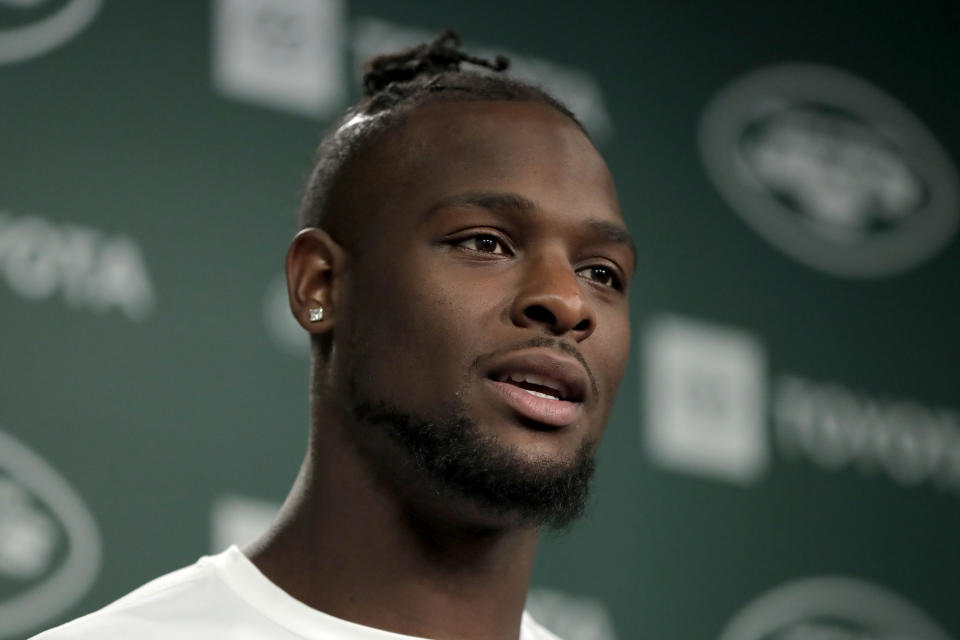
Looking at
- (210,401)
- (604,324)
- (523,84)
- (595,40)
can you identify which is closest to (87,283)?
(210,401)

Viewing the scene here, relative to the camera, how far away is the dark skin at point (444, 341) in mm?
1852

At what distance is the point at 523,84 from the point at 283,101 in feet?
3.28

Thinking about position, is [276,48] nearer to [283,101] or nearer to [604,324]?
[283,101]

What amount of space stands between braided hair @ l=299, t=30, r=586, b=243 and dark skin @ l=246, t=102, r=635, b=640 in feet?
0.17

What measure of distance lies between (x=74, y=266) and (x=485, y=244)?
1103mm

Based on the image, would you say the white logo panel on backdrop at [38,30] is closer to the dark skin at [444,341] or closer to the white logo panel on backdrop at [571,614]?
the dark skin at [444,341]

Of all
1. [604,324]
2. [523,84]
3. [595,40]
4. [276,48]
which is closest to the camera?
[604,324]

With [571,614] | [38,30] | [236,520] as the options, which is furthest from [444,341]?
[571,614]

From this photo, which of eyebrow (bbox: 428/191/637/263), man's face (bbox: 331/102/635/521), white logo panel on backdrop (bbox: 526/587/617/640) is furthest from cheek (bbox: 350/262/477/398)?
white logo panel on backdrop (bbox: 526/587/617/640)

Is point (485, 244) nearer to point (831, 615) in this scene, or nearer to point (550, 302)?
point (550, 302)

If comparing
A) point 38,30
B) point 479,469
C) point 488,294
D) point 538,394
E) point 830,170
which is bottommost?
point 479,469

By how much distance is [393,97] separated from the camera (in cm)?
217

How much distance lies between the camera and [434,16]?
3295 millimetres

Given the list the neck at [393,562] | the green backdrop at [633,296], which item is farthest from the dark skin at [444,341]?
the green backdrop at [633,296]
